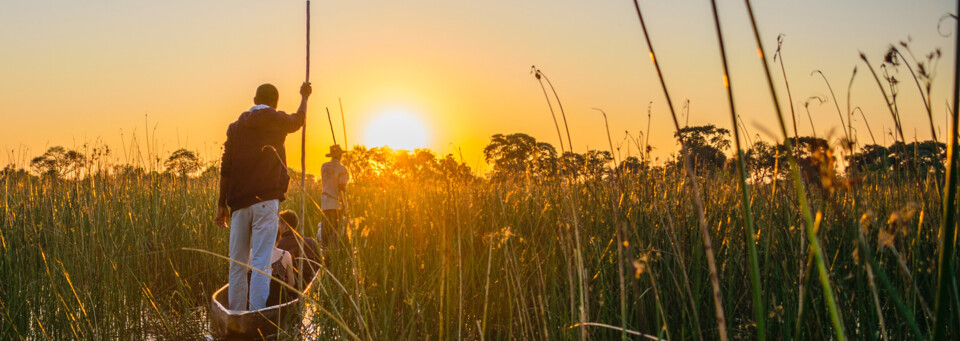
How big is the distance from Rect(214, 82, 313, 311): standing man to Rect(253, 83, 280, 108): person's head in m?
0.07

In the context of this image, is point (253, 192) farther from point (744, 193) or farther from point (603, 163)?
point (744, 193)

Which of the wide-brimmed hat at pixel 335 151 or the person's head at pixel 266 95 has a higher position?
the person's head at pixel 266 95

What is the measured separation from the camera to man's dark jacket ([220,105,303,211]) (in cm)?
428

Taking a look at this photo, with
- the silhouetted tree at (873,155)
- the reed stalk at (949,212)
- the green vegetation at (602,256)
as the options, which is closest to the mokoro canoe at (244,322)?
the green vegetation at (602,256)

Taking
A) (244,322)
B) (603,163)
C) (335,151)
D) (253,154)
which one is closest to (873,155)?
(603,163)

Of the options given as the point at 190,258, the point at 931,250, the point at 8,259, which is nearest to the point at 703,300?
the point at 931,250

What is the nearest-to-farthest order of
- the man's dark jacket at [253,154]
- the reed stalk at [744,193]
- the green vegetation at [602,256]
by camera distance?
1. the reed stalk at [744,193]
2. the green vegetation at [602,256]
3. the man's dark jacket at [253,154]

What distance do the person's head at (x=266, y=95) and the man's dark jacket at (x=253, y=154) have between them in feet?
0.67

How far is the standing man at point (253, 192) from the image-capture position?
169 inches

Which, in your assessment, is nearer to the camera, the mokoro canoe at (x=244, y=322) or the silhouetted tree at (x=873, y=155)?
the silhouetted tree at (x=873, y=155)

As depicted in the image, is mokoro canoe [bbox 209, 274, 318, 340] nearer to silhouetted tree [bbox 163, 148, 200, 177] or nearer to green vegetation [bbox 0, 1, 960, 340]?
green vegetation [bbox 0, 1, 960, 340]

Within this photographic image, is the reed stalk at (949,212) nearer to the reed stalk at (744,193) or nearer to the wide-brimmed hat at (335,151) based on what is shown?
the reed stalk at (744,193)

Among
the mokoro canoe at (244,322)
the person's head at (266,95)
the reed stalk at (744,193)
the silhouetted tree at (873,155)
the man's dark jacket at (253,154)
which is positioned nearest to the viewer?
the reed stalk at (744,193)

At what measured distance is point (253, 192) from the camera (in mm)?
4309
